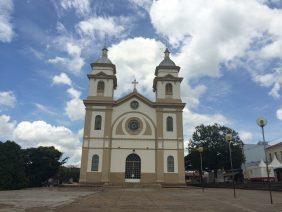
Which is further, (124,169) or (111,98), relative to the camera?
(111,98)

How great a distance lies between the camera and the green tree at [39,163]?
137ft

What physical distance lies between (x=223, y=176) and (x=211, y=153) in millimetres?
16175

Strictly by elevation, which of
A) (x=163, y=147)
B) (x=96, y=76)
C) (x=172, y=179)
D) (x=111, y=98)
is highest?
(x=96, y=76)

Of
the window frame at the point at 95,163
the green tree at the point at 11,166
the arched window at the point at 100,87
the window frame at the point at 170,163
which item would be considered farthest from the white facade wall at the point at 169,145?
the green tree at the point at 11,166

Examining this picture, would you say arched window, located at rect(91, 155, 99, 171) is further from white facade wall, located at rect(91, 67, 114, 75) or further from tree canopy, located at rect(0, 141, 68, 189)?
white facade wall, located at rect(91, 67, 114, 75)

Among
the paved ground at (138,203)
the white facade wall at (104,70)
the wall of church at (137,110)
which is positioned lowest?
the paved ground at (138,203)

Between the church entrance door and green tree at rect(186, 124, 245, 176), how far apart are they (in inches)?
626

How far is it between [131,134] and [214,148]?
17.6 meters

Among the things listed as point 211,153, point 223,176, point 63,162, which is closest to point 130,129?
point 63,162

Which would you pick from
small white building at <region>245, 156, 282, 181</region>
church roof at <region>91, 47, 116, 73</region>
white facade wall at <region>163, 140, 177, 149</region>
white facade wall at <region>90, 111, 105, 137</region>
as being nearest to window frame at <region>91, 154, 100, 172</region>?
white facade wall at <region>90, 111, 105, 137</region>

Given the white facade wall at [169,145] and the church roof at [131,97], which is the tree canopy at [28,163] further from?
the white facade wall at [169,145]

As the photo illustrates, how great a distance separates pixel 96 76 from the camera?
42938mm

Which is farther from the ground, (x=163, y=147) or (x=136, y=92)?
(x=136, y=92)

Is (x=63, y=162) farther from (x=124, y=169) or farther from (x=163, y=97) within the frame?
(x=163, y=97)
